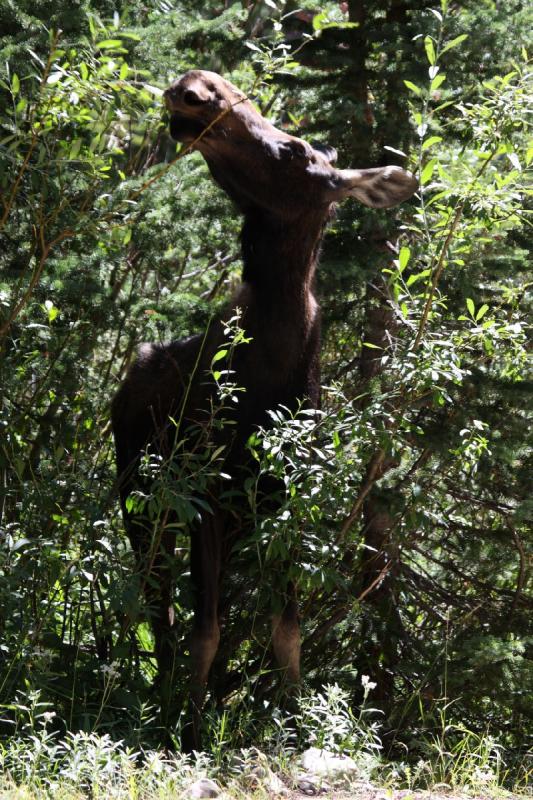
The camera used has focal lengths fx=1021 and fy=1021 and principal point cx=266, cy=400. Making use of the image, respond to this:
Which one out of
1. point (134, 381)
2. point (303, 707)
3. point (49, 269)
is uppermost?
point (49, 269)

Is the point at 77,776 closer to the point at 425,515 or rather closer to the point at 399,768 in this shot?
the point at 399,768

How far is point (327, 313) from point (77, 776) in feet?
11.1

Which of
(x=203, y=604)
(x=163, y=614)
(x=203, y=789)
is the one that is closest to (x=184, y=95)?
(x=203, y=604)

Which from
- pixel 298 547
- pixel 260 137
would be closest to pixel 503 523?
pixel 298 547

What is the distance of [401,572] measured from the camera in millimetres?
6340

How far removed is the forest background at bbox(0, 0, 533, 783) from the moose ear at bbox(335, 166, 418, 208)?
0.29 meters

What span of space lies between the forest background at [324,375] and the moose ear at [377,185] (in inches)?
11.5

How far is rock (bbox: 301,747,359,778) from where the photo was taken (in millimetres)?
4242

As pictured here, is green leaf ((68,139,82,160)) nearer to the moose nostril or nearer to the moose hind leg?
the moose nostril

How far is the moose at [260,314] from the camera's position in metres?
4.85

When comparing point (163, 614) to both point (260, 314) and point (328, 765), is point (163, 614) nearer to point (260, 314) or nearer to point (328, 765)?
point (328, 765)

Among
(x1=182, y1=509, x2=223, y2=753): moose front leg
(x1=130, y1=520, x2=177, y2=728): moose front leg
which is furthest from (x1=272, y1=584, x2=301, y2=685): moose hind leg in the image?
(x1=130, y1=520, x2=177, y2=728): moose front leg

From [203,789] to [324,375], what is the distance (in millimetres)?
3403

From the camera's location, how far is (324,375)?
22.1ft
